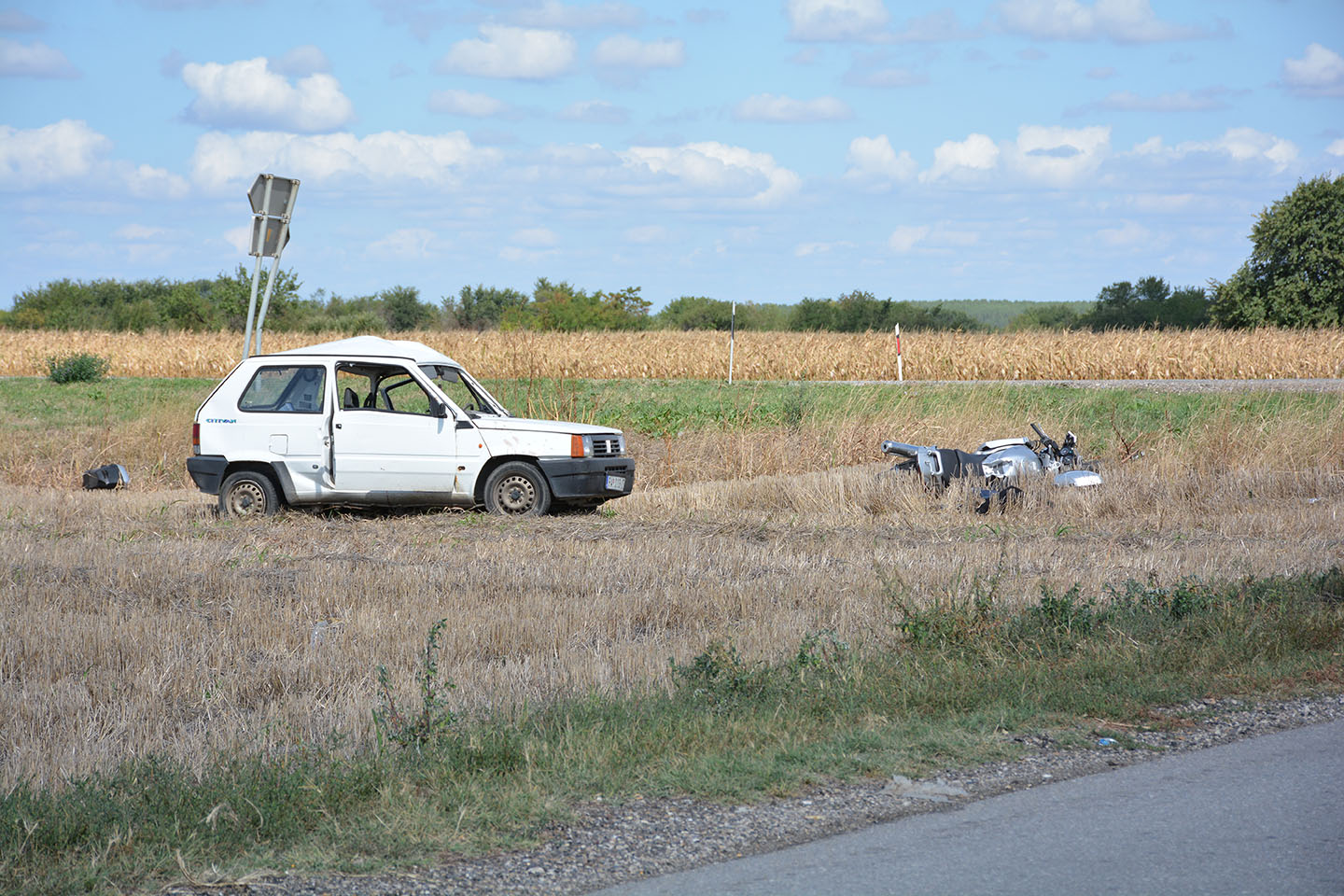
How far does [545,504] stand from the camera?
13484 mm

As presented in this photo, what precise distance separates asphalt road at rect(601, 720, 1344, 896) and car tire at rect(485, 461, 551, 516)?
8.93 m

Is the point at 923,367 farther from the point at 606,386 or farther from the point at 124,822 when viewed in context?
the point at 124,822

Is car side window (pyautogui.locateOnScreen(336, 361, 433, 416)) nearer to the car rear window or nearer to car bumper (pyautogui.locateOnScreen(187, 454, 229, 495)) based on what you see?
the car rear window

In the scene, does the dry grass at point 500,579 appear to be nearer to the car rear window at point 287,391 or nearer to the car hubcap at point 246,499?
the car hubcap at point 246,499

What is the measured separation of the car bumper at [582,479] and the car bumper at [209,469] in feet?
11.7

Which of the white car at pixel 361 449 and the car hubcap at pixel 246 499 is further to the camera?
the car hubcap at pixel 246 499

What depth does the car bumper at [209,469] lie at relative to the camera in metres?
13.6

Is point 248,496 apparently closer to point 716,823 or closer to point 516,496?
point 516,496

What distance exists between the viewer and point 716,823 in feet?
15.2

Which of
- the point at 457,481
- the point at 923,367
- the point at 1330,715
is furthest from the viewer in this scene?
the point at 923,367

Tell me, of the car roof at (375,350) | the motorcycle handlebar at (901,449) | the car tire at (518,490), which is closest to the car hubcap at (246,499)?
the car roof at (375,350)

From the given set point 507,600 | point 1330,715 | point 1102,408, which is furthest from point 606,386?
point 1330,715

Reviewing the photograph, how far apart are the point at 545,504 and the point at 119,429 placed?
1089 cm

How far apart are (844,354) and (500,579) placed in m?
29.9
